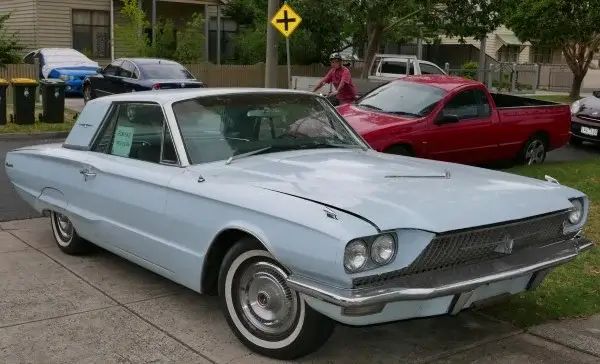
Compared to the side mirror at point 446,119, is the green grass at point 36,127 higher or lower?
lower

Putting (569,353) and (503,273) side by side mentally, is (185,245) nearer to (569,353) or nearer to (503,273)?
(503,273)

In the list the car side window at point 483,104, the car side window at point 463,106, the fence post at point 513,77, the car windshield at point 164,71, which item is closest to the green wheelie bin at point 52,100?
the car windshield at point 164,71

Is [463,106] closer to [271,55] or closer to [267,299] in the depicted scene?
[271,55]

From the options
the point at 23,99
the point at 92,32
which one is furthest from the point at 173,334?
the point at 92,32

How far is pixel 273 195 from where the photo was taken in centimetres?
380

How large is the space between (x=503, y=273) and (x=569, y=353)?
0.83 meters

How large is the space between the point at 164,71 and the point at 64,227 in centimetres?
1221

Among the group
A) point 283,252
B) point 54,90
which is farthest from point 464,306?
point 54,90

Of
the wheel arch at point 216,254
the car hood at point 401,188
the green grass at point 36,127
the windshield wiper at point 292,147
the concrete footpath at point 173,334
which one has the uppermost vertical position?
the windshield wiper at point 292,147

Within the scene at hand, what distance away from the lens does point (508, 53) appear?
41.8 meters

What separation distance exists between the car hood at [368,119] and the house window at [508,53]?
34.0 meters

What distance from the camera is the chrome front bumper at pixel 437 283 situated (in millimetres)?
3296

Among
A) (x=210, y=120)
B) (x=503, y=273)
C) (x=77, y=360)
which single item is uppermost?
(x=210, y=120)

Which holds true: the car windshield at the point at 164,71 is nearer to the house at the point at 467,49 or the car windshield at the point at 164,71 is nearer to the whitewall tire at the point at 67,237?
the whitewall tire at the point at 67,237
